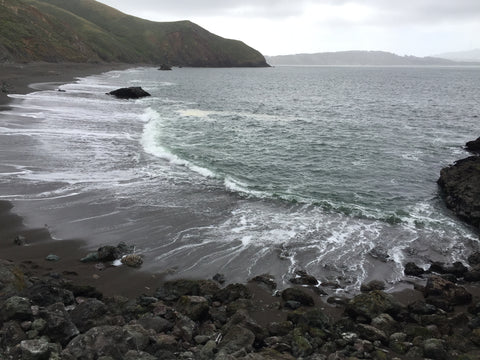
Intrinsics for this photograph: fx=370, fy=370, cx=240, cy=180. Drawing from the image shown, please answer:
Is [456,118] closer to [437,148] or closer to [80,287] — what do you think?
[437,148]

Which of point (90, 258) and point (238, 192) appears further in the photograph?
point (238, 192)

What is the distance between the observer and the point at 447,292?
41.0ft

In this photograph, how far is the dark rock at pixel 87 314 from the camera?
30.3 feet

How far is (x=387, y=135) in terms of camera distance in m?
41.4

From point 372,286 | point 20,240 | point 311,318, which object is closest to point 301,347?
point 311,318

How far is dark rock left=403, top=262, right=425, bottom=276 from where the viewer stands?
555 inches

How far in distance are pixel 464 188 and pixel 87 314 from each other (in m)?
21.1

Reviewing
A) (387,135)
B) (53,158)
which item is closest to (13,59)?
(53,158)

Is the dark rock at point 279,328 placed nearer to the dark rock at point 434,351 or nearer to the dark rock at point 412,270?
the dark rock at point 434,351

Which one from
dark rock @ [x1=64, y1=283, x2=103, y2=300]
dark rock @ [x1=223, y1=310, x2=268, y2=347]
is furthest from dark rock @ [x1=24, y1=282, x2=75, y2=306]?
dark rock @ [x1=223, y1=310, x2=268, y2=347]

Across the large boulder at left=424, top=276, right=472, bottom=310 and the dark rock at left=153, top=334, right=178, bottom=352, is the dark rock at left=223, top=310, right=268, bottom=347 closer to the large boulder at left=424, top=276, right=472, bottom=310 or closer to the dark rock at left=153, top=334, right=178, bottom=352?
the dark rock at left=153, top=334, right=178, bottom=352

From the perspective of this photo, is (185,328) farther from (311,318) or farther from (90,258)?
(90,258)

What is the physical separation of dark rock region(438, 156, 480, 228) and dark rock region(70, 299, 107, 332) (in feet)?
59.7

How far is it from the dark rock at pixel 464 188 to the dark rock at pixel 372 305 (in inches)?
410
